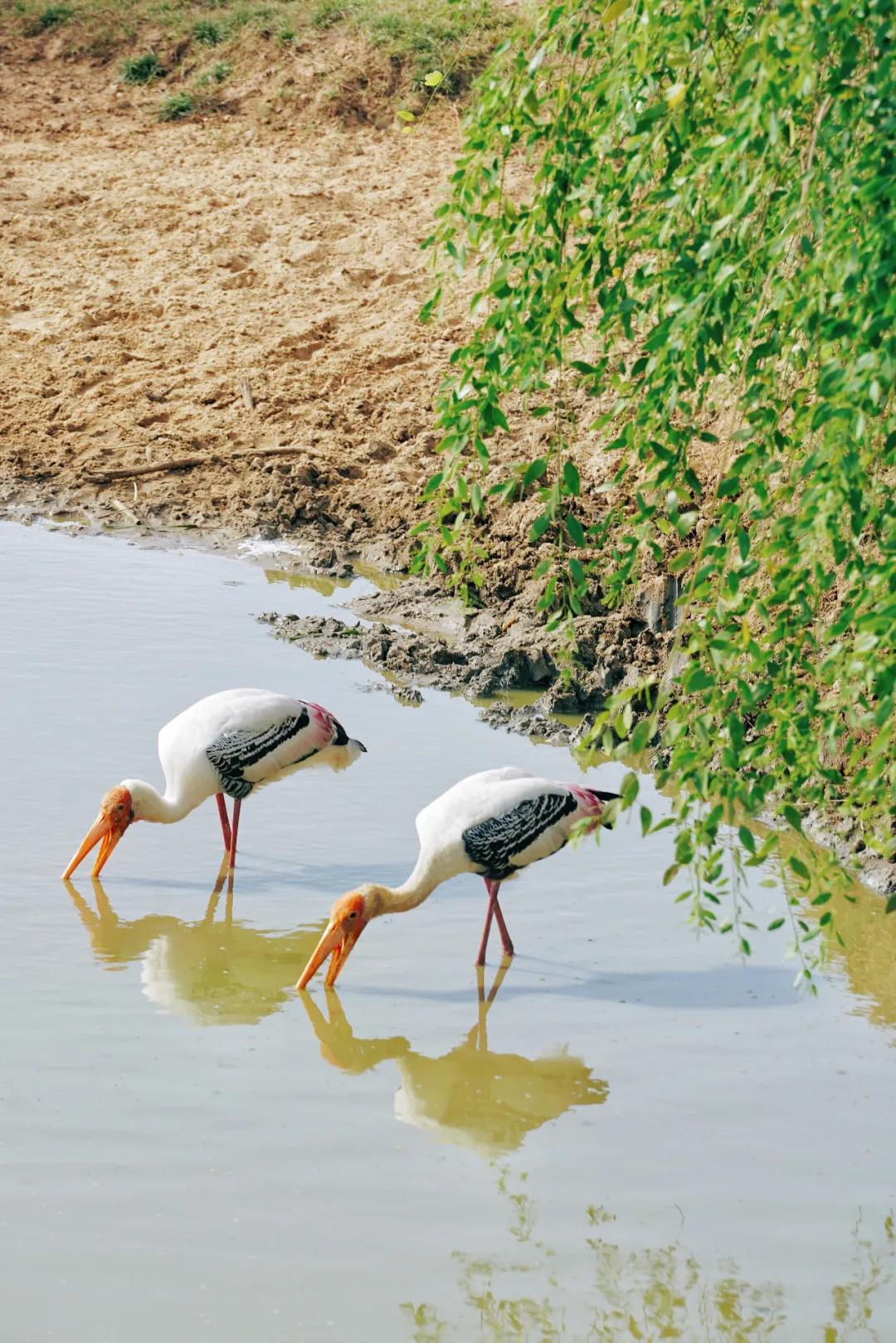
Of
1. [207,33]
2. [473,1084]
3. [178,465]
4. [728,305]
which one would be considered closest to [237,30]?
[207,33]

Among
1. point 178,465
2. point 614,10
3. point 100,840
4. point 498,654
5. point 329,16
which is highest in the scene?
point 614,10

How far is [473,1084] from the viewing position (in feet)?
18.2

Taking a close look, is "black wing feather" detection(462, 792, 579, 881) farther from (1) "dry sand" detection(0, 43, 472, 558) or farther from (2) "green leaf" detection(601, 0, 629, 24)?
(1) "dry sand" detection(0, 43, 472, 558)

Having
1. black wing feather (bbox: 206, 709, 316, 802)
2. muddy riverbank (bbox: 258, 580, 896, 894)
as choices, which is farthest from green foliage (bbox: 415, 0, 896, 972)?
muddy riverbank (bbox: 258, 580, 896, 894)

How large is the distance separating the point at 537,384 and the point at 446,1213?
2480 mm

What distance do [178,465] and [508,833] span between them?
7.38m

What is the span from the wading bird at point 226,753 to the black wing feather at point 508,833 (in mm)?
1385

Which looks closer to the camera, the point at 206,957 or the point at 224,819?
the point at 206,957

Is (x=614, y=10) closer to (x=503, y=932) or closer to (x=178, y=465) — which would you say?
(x=503, y=932)

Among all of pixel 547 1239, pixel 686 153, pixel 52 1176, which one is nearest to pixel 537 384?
pixel 686 153

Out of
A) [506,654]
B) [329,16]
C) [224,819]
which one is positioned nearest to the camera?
[224,819]

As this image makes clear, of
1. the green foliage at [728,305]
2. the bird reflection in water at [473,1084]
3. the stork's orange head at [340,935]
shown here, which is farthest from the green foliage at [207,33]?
the green foliage at [728,305]

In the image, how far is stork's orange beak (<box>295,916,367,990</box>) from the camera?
6.03m

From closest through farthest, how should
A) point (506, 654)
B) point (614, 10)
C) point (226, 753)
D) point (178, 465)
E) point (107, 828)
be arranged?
point (614, 10) → point (107, 828) → point (226, 753) → point (506, 654) → point (178, 465)
